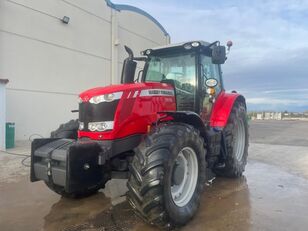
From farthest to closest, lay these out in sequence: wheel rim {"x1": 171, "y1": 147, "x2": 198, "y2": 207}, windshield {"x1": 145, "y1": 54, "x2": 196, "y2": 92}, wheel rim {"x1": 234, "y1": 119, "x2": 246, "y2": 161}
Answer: wheel rim {"x1": 234, "y1": 119, "x2": 246, "y2": 161} → windshield {"x1": 145, "y1": 54, "x2": 196, "y2": 92} → wheel rim {"x1": 171, "y1": 147, "x2": 198, "y2": 207}

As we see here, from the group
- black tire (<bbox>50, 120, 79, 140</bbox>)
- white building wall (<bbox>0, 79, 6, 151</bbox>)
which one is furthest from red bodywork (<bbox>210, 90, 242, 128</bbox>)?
white building wall (<bbox>0, 79, 6, 151</bbox>)

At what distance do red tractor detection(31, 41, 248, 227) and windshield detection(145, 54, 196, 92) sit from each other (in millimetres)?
16

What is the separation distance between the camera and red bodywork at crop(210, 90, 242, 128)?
18.1ft

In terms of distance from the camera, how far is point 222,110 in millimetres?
5684

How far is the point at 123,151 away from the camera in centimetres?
405

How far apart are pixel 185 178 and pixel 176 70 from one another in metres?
1.93

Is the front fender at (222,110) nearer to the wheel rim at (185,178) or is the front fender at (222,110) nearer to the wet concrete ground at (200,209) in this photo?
the wet concrete ground at (200,209)

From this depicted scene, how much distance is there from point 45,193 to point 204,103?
297cm

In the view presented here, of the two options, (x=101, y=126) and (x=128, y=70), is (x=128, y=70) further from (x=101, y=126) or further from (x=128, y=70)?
(x=101, y=126)

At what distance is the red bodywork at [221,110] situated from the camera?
553cm

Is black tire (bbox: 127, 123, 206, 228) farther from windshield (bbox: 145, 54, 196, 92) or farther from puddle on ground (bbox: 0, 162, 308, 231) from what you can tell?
windshield (bbox: 145, 54, 196, 92)

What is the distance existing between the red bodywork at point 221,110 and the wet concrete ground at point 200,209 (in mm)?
1120

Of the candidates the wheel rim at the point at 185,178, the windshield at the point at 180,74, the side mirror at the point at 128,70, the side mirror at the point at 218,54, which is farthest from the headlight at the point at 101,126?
the side mirror at the point at 218,54

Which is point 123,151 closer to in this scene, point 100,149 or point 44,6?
point 100,149
